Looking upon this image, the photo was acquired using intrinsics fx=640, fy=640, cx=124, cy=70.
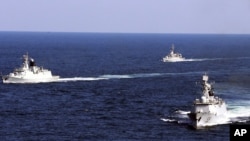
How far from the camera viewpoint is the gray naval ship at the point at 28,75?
545 feet

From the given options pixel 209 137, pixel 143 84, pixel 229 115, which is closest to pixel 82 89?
pixel 143 84

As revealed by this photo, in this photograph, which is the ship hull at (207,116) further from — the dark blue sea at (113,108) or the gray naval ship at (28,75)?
the gray naval ship at (28,75)

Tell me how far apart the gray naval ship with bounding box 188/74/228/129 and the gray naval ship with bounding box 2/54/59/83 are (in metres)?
74.4

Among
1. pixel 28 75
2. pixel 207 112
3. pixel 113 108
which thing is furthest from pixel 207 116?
pixel 28 75

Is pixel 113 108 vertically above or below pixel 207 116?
below

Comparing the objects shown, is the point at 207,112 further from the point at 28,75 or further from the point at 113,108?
the point at 28,75

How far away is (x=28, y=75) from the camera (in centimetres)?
16750

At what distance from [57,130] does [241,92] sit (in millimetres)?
53726

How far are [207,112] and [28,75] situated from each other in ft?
258

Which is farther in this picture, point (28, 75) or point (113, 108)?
point (28, 75)

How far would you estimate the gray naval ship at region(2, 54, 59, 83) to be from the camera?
166 m

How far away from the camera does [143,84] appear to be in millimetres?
164375

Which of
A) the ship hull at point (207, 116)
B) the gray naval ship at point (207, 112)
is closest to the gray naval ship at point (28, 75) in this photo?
the gray naval ship at point (207, 112)

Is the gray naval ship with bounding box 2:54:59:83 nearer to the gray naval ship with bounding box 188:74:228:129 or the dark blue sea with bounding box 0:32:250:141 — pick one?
the dark blue sea with bounding box 0:32:250:141
